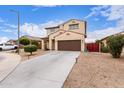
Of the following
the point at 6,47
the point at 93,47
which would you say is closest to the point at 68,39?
the point at 93,47

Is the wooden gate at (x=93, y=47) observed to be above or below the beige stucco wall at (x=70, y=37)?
below

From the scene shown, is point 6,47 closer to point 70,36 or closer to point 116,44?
point 70,36

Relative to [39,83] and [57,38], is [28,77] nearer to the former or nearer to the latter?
[39,83]

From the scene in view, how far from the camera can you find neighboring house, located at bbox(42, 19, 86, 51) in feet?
77.3

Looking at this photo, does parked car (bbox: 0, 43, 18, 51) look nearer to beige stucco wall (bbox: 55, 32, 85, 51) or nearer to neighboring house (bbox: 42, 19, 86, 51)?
neighboring house (bbox: 42, 19, 86, 51)

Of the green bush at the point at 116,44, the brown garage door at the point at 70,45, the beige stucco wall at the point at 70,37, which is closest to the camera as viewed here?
the green bush at the point at 116,44

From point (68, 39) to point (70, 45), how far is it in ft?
3.33

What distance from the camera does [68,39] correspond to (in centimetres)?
2438

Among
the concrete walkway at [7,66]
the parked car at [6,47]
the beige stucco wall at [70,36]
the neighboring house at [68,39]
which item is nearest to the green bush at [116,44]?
the neighboring house at [68,39]

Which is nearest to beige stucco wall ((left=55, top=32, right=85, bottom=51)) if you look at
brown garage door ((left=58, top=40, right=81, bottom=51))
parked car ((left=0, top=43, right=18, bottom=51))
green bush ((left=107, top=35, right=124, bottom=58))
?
brown garage door ((left=58, top=40, right=81, bottom=51))

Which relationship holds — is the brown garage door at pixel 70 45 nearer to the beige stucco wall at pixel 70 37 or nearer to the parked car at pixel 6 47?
the beige stucco wall at pixel 70 37

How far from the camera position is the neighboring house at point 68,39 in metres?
23.6
